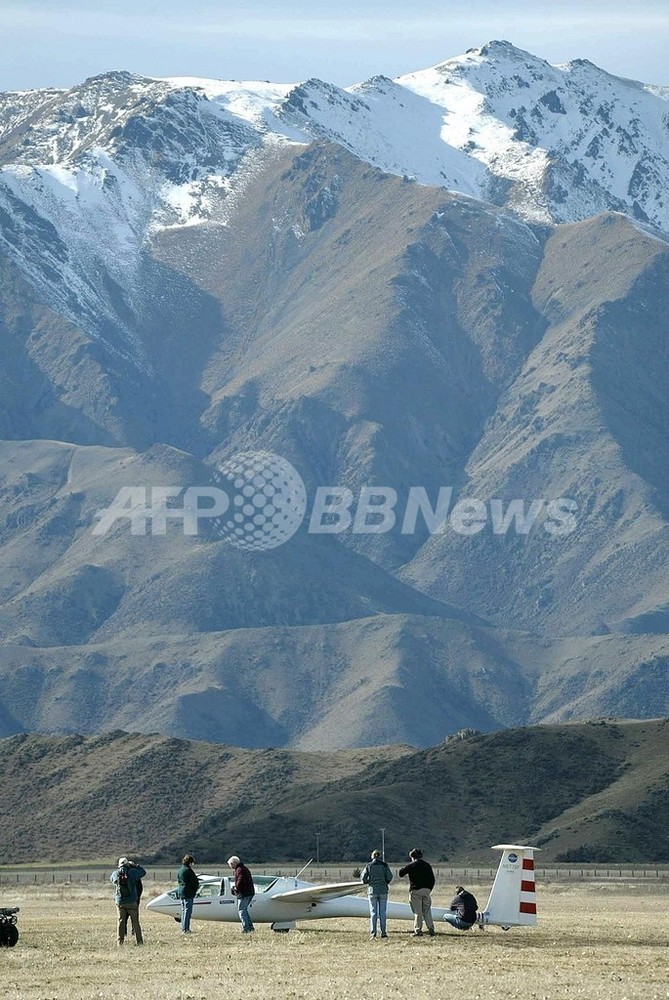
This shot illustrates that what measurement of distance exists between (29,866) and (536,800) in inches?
1673

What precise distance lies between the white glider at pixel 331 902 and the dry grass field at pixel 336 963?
532 mm

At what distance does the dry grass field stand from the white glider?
532mm

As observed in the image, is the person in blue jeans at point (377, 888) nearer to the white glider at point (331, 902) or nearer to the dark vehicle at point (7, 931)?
the white glider at point (331, 902)

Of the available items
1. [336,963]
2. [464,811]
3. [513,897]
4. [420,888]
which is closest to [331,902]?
[513,897]

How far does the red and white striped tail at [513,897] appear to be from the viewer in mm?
65375

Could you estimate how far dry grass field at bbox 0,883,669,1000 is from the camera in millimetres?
50469

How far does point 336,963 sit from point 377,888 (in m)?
6.35

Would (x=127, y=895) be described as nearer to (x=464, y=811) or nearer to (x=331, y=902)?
(x=331, y=902)

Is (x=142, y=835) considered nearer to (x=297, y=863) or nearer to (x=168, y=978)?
(x=297, y=863)

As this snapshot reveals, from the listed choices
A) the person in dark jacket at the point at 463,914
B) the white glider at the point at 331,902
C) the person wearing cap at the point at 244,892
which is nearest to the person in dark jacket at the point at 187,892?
the person wearing cap at the point at 244,892

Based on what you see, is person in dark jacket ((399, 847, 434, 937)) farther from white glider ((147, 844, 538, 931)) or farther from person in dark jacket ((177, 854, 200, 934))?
person in dark jacket ((177, 854, 200, 934))

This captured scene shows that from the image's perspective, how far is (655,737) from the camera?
18562cm

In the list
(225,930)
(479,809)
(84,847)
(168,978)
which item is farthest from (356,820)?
(168,978)

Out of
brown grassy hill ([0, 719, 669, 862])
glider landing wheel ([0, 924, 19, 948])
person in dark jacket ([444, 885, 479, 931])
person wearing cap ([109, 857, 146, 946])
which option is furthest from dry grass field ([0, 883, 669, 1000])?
brown grassy hill ([0, 719, 669, 862])
